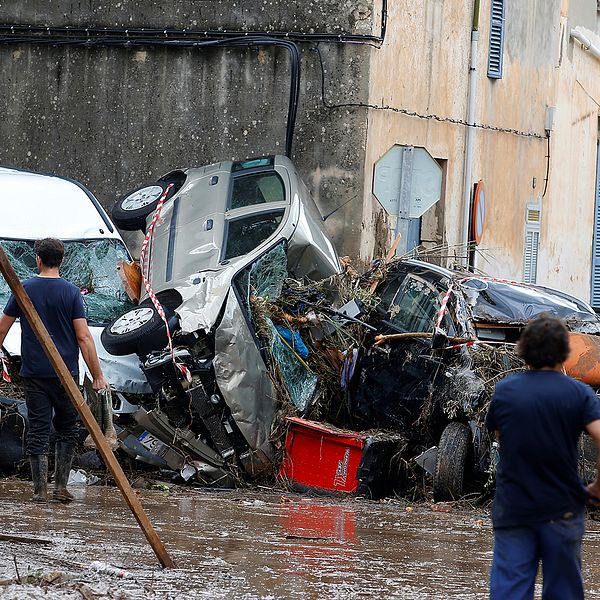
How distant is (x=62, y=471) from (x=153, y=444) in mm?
1375

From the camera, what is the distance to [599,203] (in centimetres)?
2356

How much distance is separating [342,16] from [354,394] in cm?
602

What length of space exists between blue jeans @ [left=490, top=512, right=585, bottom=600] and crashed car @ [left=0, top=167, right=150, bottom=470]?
21.0ft

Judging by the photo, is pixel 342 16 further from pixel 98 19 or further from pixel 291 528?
pixel 291 528

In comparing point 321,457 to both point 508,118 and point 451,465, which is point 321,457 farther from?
point 508,118

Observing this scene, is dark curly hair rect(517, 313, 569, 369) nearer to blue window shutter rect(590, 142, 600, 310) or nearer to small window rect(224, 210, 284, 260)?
small window rect(224, 210, 284, 260)

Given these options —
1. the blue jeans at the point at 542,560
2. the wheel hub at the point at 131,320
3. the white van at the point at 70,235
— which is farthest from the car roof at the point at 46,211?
the blue jeans at the point at 542,560

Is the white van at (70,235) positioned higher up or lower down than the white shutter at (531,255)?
higher up

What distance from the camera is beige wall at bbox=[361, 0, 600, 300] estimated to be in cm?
1611

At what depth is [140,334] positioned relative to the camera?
400 inches

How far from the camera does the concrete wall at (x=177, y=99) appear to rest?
1542 centimetres

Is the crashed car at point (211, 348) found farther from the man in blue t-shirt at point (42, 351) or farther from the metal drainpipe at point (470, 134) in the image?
the metal drainpipe at point (470, 134)

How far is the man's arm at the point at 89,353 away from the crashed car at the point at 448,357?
2737 mm

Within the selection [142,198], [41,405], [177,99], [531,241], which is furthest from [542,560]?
[531,241]
